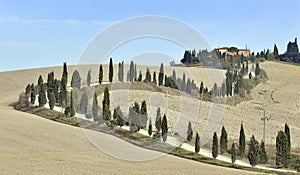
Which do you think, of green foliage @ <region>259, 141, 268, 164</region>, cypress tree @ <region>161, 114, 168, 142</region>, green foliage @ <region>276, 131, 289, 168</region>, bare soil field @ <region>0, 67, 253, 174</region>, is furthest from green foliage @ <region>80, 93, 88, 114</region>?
green foliage @ <region>276, 131, 289, 168</region>

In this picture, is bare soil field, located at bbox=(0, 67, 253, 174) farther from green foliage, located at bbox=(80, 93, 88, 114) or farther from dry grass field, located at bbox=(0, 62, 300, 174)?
green foliage, located at bbox=(80, 93, 88, 114)

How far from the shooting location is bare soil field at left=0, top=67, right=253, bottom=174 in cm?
2350

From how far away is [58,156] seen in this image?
26266 mm

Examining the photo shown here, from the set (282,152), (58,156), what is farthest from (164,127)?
(58,156)

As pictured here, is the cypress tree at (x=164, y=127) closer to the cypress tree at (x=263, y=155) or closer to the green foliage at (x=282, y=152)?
the cypress tree at (x=263, y=155)

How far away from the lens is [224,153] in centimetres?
3491

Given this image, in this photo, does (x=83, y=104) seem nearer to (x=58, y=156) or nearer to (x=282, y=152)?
(x=58, y=156)

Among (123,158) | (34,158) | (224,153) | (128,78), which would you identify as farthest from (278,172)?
(128,78)

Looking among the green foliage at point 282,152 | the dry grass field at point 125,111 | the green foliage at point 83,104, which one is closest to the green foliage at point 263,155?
the green foliage at point 282,152

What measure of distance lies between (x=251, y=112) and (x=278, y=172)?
34.0 m

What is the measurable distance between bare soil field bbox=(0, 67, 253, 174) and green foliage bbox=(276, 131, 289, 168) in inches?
208

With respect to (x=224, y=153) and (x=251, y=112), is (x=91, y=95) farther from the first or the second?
(x=251, y=112)

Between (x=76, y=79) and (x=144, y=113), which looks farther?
(x=76, y=79)

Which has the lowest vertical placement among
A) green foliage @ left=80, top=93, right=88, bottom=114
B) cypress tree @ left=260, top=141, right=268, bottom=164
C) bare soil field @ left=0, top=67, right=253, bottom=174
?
cypress tree @ left=260, top=141, right=268, bottom=164
